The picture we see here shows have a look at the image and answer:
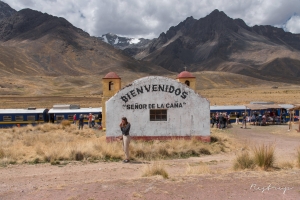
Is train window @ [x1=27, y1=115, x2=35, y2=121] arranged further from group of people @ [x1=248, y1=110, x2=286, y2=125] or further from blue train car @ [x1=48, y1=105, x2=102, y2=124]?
group of people @ [x1=248, y1=110, x2=286, y2=125]

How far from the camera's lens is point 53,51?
14250 centimetres

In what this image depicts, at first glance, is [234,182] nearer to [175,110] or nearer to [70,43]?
[175,110]

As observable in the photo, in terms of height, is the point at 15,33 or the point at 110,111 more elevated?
the point at 15,33

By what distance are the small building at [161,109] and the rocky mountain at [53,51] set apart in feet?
314

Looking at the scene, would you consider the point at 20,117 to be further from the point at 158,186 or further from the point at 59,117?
the point at 158,186

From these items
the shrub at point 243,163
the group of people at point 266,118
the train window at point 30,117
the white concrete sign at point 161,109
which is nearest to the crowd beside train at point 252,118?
the group of people at point 266,118

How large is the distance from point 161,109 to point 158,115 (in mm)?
354

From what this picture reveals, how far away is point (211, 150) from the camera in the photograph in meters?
16.0

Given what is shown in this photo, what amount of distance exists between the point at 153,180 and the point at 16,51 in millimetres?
138605

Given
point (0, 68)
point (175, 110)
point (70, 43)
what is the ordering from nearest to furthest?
1. point (175, 110)
2. point (0, 68)
3. point (70, 43)

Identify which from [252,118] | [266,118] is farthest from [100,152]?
[266,118]

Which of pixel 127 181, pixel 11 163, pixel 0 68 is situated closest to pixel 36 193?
pixel 127 181

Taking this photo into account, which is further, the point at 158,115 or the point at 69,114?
Result: the point at 69,114

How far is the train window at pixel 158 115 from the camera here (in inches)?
708
